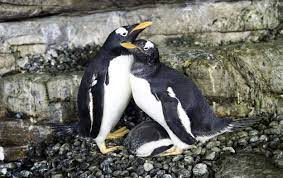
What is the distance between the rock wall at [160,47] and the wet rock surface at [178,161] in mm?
289

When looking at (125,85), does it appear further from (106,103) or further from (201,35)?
(201,35)

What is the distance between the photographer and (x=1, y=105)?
13.1 ft

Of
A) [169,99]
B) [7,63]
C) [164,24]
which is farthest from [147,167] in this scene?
[7,63]

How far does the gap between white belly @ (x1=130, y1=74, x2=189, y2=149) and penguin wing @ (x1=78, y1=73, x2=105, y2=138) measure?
0.74ft

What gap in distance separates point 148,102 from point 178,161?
0.42 meters

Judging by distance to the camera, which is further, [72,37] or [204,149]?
[72,37]

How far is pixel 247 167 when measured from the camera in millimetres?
3104

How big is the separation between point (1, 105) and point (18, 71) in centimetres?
32

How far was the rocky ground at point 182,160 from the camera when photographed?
3156mm

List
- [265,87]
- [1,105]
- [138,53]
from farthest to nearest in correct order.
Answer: [1,105]
[265,87]
[138,53]

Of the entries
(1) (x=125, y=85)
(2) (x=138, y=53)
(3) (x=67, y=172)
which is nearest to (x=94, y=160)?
(3) (x=67, y=172)

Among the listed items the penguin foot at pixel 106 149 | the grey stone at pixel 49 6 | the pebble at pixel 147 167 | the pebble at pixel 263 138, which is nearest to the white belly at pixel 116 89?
the penguin foot at pixel 106 149

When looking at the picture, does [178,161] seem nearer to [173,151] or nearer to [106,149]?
[173,151]

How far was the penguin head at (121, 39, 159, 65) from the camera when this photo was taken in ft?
10.8
